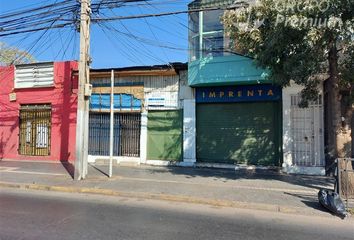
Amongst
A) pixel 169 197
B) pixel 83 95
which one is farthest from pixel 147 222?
pixel 83 95

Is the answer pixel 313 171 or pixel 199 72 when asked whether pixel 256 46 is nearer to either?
pixel 199 72

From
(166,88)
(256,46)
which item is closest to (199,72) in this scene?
(166,88)

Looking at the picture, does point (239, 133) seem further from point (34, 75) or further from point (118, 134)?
point (34, 75)

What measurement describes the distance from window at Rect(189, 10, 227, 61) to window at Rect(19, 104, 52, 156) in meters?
8.00

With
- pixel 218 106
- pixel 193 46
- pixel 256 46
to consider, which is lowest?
pixel 218 106

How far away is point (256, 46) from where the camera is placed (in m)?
10.3

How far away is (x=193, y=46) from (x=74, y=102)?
254 inches

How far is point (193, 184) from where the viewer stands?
37.1ft

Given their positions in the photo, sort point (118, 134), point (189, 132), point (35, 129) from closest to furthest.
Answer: point (189, 132), point (118, 134), point (35, 129)

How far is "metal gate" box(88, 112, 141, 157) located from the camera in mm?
16656

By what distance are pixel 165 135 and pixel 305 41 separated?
862 centimetres

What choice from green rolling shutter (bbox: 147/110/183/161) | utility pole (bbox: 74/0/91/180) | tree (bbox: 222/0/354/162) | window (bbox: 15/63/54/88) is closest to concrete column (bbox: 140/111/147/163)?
green rolling shutter (bbox: 147/110/183/161)

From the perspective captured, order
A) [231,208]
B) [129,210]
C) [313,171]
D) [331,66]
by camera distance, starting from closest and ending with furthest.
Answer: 1. [129,210]
2. [231,208]
3. [331,66]
4. [313,171]

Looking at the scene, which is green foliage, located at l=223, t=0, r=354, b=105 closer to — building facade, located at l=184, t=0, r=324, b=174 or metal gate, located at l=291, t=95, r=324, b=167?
building facade, located at l=184, t=0, r=324, b=174
